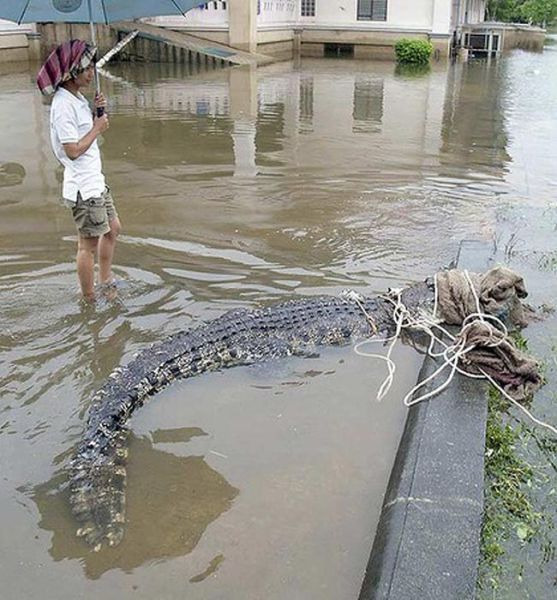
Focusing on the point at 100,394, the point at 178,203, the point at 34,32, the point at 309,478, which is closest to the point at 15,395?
the point at 100,394

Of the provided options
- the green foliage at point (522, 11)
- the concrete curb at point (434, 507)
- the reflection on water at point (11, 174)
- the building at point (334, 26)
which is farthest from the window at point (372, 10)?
the green foliage at point (522, 11)

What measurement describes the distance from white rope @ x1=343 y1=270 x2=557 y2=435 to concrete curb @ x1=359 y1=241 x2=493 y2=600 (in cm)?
14

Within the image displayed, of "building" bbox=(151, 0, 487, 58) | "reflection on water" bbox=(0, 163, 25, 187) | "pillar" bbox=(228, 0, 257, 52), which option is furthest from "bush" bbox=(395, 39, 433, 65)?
"reflection on water" bbox=(0, 163, 25, 187)

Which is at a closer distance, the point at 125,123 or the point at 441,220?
the point at 441,220

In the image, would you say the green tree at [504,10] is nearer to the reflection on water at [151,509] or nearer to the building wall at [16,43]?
the building wall at [16,43]

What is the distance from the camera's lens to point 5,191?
25.1 ft

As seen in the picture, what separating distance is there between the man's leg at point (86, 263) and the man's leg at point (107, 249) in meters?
0.20

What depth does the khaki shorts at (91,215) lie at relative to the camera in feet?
14.6

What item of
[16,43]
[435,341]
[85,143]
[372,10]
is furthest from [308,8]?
[435,341]

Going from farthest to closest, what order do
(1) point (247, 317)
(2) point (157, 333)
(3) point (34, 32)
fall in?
(3) point (34, 32) < (2) point (157, 333) < (1) point (247, 317)

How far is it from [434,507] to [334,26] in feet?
99.6

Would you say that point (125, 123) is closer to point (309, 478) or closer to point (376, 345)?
point (376, 345)

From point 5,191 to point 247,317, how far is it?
463cm

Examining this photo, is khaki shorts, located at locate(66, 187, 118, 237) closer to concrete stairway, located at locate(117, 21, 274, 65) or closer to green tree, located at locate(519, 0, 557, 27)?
concrete stairway, located at locate(117, 21, 274, 65)
